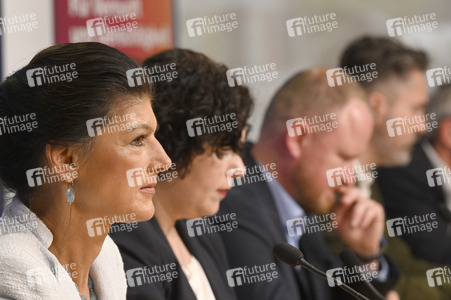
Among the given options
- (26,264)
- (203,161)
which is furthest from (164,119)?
(26,264)

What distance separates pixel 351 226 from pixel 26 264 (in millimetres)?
1807

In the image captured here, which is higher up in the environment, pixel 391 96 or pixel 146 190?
pixel 391 96

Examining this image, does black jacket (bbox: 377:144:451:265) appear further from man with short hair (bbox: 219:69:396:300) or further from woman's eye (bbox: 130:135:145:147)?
woman's eye (bbox: 130:135:145:147)

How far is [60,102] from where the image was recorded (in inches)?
64.3

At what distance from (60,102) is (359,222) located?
173cm

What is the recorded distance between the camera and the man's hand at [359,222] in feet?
10.0

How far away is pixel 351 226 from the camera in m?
3.11

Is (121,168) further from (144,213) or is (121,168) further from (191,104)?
(191,104)

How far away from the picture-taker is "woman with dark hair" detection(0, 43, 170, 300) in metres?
1.62

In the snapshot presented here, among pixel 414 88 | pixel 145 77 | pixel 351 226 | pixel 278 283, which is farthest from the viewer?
pixel 414 88

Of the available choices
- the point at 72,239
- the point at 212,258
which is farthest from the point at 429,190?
the point at 72,239

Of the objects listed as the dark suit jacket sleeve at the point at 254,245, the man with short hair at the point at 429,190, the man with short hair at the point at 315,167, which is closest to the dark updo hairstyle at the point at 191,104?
the dark suit jacket sleeve at the point at 254,245

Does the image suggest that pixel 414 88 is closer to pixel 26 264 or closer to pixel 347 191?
pixel 347 191

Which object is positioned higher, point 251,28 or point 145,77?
point 251,28
